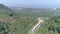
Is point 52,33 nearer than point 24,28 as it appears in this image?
Yes

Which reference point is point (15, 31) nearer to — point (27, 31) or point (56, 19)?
point (27, 31)

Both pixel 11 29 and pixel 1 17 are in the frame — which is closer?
pixel 11 29

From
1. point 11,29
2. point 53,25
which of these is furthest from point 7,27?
point 53,25

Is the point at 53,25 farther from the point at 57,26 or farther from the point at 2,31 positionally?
the point at 2,31


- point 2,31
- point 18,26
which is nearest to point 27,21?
point 18,26

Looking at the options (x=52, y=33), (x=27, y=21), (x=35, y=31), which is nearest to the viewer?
(x=52, y=33)

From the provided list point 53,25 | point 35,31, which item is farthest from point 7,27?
point 53,25

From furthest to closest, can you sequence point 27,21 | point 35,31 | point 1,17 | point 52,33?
point 1,17, point 27,21, point 35,31, point 52,33

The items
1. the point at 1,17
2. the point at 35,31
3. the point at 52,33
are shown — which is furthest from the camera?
the point at 1,17
